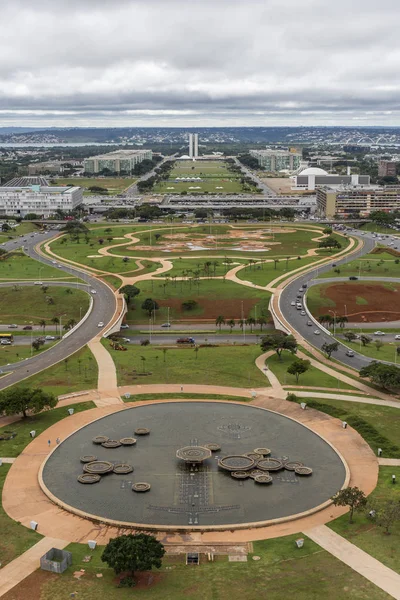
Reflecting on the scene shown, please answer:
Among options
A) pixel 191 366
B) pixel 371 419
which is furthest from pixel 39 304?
pixel 371 419

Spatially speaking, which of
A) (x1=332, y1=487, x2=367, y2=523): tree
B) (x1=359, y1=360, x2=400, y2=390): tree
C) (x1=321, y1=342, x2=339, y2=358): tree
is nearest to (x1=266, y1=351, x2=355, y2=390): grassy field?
(x1=359, y1=360, x2=400, y2=390): tree

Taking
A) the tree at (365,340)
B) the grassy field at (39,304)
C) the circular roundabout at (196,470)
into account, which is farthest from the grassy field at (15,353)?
the tree at (365,340)

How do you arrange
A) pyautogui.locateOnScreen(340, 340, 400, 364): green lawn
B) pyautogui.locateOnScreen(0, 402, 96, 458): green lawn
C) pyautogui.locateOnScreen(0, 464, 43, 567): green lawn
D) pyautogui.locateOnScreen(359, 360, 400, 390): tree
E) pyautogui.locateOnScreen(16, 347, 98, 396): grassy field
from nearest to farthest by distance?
pyautogui.locateOnScreen(0, 464, 43, 567): green lawn
pyautogui.locateOnScreen(0, 402, 96, 458): green lawn
pyautogui.locateOnScreen(359, 360, 400, 390): tree
pyautogui.locateOnScreen(16, 347, 98, 396): grassy field
pyautogui.locateOnScreen(340, 340, 400, 364): green lawn

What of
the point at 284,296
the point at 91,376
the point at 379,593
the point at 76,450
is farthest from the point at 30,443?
the point at 284,296

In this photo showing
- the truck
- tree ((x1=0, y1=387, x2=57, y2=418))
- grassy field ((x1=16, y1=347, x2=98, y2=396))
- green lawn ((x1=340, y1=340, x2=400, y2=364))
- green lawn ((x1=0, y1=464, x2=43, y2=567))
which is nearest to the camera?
green lawn ((x1=0, y1=464, x2=43, y2=567))

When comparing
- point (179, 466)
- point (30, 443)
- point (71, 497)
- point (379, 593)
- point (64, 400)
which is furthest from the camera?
point (64, 400)

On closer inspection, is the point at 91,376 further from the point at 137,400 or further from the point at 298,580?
the point at 298,580

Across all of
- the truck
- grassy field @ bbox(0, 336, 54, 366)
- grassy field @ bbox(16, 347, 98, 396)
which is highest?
grassy field @ bbox(16, 347, 98, 396)

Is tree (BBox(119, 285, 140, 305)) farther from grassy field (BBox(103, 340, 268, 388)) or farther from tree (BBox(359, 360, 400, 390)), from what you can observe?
tree (BBox(359, 360, 400, 390))
